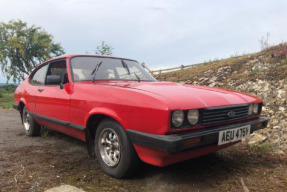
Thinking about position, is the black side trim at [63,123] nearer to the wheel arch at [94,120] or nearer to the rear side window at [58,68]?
the wheel arch at [94,120]

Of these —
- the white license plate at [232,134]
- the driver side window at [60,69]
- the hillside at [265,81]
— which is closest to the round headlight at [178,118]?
the white license plate at [232,134]

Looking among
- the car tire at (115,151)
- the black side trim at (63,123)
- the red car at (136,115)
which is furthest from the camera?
the black side trim at (63,123)

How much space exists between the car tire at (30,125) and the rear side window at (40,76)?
69 cm

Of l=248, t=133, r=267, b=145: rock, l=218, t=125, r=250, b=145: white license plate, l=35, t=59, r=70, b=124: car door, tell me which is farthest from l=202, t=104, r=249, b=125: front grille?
l=35, t=59, r=70, b=124: car door

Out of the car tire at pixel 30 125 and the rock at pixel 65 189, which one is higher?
the car tire at pixel 30 125

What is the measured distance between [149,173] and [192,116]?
96 centimetres

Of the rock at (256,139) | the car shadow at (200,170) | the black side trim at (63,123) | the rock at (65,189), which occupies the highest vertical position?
the black side trim at (63,123)

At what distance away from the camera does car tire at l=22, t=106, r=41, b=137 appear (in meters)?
4.53

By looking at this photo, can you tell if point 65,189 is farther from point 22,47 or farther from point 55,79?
point 22,47

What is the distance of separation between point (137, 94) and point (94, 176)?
3.67ft

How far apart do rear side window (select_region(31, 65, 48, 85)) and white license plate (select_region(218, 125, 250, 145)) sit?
3231mm

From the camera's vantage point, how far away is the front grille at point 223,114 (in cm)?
225

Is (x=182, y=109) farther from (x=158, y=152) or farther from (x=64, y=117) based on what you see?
(x=64, y=117)

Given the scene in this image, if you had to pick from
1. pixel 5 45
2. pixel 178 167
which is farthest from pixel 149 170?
pixel 5 45
